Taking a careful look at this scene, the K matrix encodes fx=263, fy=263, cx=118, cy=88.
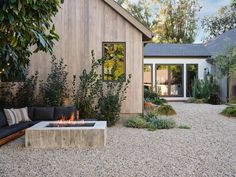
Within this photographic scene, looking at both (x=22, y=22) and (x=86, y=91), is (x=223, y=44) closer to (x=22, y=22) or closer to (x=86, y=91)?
(x=86, y=91)

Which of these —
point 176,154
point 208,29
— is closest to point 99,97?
point 176,154

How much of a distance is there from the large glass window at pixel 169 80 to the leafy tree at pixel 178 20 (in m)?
14.1

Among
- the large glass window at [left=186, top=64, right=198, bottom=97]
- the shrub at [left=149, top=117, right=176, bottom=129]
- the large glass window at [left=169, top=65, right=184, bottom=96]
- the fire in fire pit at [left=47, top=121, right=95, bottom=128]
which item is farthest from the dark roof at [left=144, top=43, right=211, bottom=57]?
the fire in fire pit at [left=47, top=121, right=95, bottom=128]

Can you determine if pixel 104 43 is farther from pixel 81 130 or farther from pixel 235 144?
pixel 235 144

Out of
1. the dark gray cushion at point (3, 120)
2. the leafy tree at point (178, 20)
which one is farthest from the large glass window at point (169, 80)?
the leafy tree at point (178, 20)

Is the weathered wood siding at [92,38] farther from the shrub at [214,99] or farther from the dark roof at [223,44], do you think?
the shrub at [214,99]

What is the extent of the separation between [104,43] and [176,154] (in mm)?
5547

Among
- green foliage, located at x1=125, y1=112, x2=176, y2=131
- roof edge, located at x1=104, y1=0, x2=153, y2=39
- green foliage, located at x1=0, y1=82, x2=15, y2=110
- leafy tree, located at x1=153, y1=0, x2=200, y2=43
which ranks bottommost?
green foliage, located at x1=125, y1=112, x2=176, y2=131

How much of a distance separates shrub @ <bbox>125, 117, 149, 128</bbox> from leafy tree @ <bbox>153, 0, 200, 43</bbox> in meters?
24.0

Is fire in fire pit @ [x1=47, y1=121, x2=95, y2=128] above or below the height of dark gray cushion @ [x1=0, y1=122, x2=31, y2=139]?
above

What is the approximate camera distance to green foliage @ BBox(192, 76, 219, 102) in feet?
56.4

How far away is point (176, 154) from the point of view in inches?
227

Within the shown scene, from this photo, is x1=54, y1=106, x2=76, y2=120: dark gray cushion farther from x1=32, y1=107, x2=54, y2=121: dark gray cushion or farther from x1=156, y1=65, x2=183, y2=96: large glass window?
x1=156, y1=65, x2=183, y2=96: large glass window

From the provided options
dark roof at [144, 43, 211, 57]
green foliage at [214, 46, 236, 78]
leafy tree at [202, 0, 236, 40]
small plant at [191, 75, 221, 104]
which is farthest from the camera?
leafy tree at [202, 0, 236, 40]
